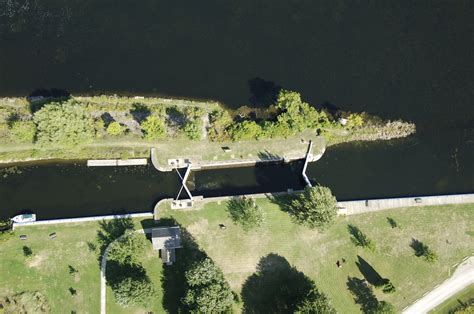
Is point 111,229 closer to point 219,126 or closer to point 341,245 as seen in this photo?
point 219,126

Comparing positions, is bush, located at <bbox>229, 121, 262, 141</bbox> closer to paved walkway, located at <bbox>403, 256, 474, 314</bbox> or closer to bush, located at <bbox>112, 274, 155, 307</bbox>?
bush, located at <bbox>112, 274, 155, 307</bbox>

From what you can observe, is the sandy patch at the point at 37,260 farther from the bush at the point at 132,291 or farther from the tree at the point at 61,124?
the tree at the point at 61,124

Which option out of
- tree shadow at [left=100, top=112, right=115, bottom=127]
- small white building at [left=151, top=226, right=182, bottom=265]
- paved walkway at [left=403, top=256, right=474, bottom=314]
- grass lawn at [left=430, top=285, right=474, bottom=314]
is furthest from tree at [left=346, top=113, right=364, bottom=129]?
tree shadow at [left=100, top=112, right=115, bottom=127]

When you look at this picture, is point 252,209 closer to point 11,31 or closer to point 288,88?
point 288,88

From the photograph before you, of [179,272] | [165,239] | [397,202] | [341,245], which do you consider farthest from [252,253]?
[397,202]

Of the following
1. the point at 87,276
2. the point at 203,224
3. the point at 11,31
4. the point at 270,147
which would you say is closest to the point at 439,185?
the point at 270,147

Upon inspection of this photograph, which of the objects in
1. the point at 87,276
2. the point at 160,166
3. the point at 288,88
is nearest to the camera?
the point at 87,276

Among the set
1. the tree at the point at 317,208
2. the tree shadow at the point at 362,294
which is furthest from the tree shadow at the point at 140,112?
the tree shadow at the point at 362,294
